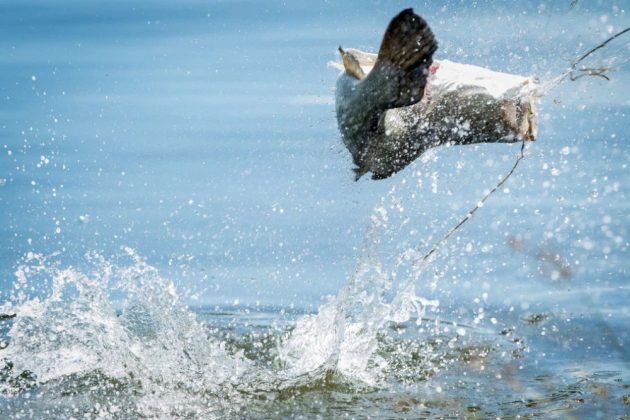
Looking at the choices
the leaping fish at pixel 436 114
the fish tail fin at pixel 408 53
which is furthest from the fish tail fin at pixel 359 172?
the fish tail fin at pixel 408 53

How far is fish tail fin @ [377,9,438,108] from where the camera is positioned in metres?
4.67

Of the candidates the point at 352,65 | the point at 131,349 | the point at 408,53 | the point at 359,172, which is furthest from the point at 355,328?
the point at 408,53

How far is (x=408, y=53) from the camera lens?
4.74 metres

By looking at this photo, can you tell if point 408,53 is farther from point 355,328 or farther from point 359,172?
point 355,328

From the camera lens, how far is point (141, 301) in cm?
Result: 720

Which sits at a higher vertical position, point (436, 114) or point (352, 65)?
point (352, 65)

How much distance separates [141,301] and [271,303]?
146cm

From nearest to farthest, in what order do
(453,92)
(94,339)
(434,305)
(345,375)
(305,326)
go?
(453,92), (345,375), (94,339), (305,326), (434,305)

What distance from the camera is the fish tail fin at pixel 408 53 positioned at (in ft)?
15.3

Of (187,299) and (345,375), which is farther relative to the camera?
(187,299)

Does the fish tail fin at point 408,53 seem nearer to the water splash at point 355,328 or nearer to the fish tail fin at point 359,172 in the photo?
the fish tail fin at point 359,172

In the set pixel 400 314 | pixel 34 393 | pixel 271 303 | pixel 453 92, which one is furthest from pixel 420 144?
pixel 271 303

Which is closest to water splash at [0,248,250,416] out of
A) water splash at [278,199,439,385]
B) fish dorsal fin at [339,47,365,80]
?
water splash at [278,199,439,385]

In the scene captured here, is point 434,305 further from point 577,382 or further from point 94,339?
point 94,339
